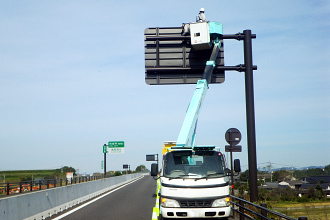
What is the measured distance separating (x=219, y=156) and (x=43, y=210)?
21.4 ft

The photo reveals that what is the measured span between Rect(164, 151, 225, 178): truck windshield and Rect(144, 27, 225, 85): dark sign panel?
6938mm

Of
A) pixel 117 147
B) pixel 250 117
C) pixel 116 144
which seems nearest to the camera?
pixel 250 117

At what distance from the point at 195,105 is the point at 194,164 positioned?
610 cm

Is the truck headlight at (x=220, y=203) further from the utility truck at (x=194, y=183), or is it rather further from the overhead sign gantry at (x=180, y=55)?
the overhead sign gantry at (x=180, y=55)

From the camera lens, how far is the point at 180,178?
35.5 ft

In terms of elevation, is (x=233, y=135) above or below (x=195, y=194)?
above

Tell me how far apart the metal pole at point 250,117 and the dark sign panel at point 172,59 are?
2.38 m

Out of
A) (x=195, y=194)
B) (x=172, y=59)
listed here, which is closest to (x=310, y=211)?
(x=172, y=59)

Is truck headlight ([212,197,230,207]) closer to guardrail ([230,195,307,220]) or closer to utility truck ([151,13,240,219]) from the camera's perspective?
utility truck ([151,13,240,219])

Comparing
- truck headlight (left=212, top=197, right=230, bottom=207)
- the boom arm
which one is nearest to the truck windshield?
truck headlight (left=212, top=197, right=230, bottom=207)

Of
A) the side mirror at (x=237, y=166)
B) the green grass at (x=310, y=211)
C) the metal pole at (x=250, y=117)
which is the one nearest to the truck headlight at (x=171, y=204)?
the side mirror at (x=237, y=166)

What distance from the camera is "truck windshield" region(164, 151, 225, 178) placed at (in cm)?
1104

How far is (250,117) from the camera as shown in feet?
48.6

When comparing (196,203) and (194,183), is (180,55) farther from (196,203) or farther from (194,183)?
(196,203)
